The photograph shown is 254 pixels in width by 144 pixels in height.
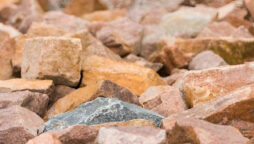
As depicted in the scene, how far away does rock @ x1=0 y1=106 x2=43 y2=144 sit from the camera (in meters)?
2.83

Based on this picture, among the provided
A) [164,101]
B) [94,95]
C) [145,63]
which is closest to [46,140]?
[94,95]

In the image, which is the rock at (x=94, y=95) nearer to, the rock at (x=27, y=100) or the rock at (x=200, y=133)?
the rock at (x=27, y=100)

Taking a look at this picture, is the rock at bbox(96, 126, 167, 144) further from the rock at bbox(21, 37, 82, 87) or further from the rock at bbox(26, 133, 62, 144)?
the rock at bbox(21, 37, 82, 87)

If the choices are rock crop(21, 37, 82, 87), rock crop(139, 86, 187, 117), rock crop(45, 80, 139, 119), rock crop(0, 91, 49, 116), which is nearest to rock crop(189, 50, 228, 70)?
rock crop(139, 86, 187, 117)

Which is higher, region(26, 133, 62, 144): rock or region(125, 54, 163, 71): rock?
region(26, 133, 62, 144): rock

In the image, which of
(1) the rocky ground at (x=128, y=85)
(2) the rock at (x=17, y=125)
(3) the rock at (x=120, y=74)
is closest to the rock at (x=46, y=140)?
(1) the rocky ground at (x=128, y=85)

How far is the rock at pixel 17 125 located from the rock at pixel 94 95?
0.42 metres

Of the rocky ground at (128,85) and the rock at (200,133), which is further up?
the rock at (200,133)

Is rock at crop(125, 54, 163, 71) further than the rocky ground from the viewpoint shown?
Yes

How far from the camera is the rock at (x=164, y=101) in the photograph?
135 inches

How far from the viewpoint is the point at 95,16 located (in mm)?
9586

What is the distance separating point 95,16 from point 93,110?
6.72m

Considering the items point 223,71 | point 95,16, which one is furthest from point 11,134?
point 95,16

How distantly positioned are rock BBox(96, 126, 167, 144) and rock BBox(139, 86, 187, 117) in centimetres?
100
